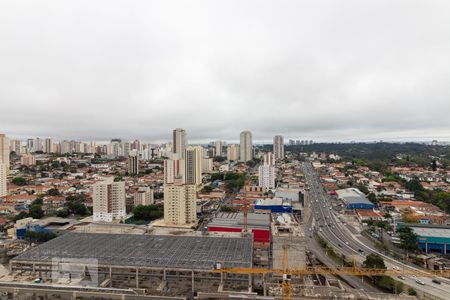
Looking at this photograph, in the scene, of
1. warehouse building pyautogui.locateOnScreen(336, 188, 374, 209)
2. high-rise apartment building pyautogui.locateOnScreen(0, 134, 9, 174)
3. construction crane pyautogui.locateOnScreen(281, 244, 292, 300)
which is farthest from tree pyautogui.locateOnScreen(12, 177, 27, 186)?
warehouse building pyautogui.locateOnScreen(336, 188, 374, 209)

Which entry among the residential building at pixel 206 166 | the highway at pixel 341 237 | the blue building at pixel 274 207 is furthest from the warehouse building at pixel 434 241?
the residential building at pixel 206 166

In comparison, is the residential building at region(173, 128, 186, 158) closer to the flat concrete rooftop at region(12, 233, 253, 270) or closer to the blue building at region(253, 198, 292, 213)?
the blue building at region(253, 198, 292, 213)

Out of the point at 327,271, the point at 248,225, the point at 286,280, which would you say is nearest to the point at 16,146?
the point at 248,225

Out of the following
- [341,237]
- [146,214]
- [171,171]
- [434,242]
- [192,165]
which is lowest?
[341,237]

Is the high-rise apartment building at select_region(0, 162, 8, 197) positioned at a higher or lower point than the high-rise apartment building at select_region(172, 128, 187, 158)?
lower

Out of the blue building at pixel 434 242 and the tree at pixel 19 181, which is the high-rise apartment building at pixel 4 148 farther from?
the blue building at pixel 434 242

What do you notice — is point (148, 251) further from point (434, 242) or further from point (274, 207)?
→ point (434, 242)

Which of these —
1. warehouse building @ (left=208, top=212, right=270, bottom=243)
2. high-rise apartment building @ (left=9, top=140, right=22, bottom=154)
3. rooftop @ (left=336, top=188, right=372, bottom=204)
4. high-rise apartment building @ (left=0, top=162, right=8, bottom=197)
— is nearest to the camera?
warehouse building @ (left=208, top=212, right=270, bottom=243)
